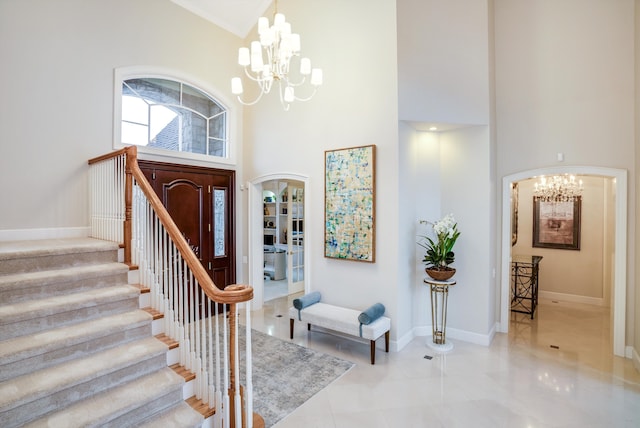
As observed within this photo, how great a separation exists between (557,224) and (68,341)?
7704 mm

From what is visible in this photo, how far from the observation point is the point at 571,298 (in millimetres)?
6129

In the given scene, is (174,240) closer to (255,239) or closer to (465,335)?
(255,239)

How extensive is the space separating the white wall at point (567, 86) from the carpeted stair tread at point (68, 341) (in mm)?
4882

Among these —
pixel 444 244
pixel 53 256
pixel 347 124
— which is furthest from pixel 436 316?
pixel 53 256

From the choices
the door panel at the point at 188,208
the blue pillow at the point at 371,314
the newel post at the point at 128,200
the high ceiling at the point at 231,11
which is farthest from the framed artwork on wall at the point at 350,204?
the high ceiling at the point at 231,11

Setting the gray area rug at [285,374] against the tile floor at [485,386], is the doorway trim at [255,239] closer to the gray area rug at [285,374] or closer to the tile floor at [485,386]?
the tile floor at [485,386]

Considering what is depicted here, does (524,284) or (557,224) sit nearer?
(524,284)

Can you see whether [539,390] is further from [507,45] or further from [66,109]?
[66,109]

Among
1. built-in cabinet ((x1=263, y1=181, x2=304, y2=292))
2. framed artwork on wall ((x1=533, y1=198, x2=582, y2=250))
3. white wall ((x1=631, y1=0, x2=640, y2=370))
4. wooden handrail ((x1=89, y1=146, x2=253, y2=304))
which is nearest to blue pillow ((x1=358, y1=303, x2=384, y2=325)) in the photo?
wooden handrail ((x1=89, y1=146, x2=253, y2=304))

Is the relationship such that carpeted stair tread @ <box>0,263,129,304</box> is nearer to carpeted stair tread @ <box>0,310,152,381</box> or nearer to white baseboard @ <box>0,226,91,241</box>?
carpeted stair tread @ <box>0,310,152,381</box>

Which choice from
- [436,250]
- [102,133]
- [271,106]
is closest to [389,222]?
[436,250]

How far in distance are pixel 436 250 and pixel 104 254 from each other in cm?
377

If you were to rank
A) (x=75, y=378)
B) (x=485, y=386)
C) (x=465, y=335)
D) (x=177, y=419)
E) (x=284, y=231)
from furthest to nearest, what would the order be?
(x=284, y=231) → (x=465, y=335) → (x=485, y=386) → (x=177, y=419) → (x=75, y=378)

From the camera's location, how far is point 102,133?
13.4 feet
